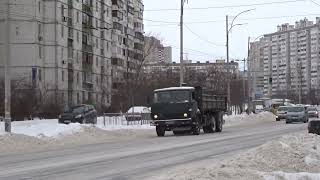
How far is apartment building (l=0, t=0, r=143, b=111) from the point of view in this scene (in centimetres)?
8075

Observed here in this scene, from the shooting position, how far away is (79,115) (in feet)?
165

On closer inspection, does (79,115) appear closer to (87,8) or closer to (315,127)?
(315,127)

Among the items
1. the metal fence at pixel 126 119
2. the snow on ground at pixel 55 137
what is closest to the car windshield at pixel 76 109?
the metal fence at pixel 126 119

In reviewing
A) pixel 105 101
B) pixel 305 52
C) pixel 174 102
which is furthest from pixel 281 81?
pixel 174 102

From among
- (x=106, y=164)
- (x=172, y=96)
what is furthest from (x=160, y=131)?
(x=106, y=164)

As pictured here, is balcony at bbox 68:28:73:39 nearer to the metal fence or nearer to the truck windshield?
the metal fence

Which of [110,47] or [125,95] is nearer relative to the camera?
[125,95]

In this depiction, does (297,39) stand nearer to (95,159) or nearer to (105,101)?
(105,101)

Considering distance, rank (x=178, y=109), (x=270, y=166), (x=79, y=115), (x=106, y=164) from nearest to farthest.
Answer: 1. (x=270, y=166)
2. (x=106, y=164)
3. (x=178, y=109)
4. (x=79, y=115)

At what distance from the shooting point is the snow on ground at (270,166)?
1212 centimetres

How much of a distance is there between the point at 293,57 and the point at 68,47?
6731 cm

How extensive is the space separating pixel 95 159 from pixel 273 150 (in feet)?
20.7

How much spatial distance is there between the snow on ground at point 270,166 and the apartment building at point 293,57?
97.3m

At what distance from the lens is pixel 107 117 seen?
5472 centimetres
